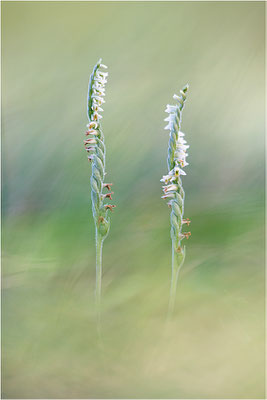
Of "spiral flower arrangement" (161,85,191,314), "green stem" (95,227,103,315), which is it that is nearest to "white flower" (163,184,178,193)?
"spiral flower arrangement" (161,85,191,314)

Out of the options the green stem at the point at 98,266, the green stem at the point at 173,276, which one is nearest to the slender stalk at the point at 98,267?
the green stem at the point at 98,266

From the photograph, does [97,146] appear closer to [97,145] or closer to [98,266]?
[97,145]

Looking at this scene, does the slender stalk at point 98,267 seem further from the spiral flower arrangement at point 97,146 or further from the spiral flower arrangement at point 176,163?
the spiral flower arrangement at point 176,163

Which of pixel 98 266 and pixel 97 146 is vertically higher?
pixel 97 146

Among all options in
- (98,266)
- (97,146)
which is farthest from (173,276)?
(97,146)

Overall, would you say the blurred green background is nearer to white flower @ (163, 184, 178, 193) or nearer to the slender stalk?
the slender stalk

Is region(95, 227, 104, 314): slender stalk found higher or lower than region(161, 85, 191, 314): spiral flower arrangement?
lower

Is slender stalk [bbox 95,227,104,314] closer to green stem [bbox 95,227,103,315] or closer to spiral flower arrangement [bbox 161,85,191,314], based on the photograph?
green stem [bbox 95,227,103,315]

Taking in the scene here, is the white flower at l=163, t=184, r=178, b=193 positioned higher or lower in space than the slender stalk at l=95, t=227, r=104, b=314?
higher

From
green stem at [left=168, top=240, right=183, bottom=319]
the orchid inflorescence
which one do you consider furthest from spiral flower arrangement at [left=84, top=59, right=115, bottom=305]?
green stem at [left=168, top=240, right=183, bottom=319]
